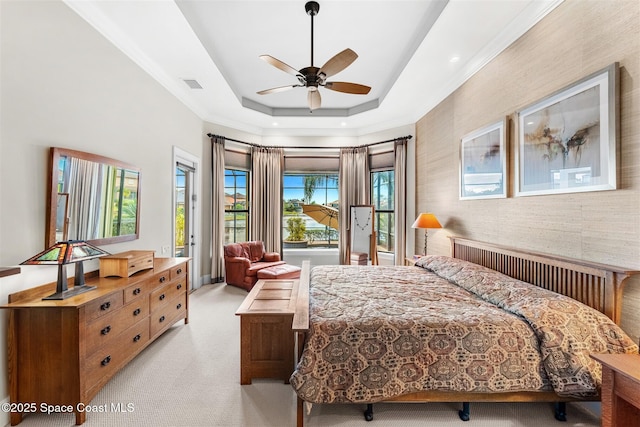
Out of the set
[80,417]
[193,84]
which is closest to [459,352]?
[80,417]

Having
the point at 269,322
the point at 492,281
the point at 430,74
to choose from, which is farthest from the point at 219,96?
the point at 492,281

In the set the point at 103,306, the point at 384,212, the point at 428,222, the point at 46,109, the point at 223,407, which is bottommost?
the point at 223,407

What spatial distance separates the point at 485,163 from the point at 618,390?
7.52 feet

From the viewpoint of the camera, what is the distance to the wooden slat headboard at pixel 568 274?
176 centimetres

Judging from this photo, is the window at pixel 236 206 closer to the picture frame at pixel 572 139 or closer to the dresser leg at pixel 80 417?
the dresser leg at pixel 80 417

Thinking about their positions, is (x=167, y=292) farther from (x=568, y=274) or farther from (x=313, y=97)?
(x=568, y=274)

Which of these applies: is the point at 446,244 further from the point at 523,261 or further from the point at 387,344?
the point at 387,344

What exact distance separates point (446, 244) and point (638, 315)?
2287 millimetres

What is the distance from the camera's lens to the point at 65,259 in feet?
6.09

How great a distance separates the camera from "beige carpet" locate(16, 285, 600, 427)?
1894 mm

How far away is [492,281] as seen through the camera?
2371 millimetres

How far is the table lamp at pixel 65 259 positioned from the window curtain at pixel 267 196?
3.77 metres

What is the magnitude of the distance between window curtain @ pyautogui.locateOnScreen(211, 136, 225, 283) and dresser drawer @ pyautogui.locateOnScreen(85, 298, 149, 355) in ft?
8.65

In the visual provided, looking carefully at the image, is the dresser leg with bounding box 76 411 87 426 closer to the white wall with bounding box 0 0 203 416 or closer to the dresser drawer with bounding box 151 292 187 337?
the white wall with bounding box 0 0 203 416
